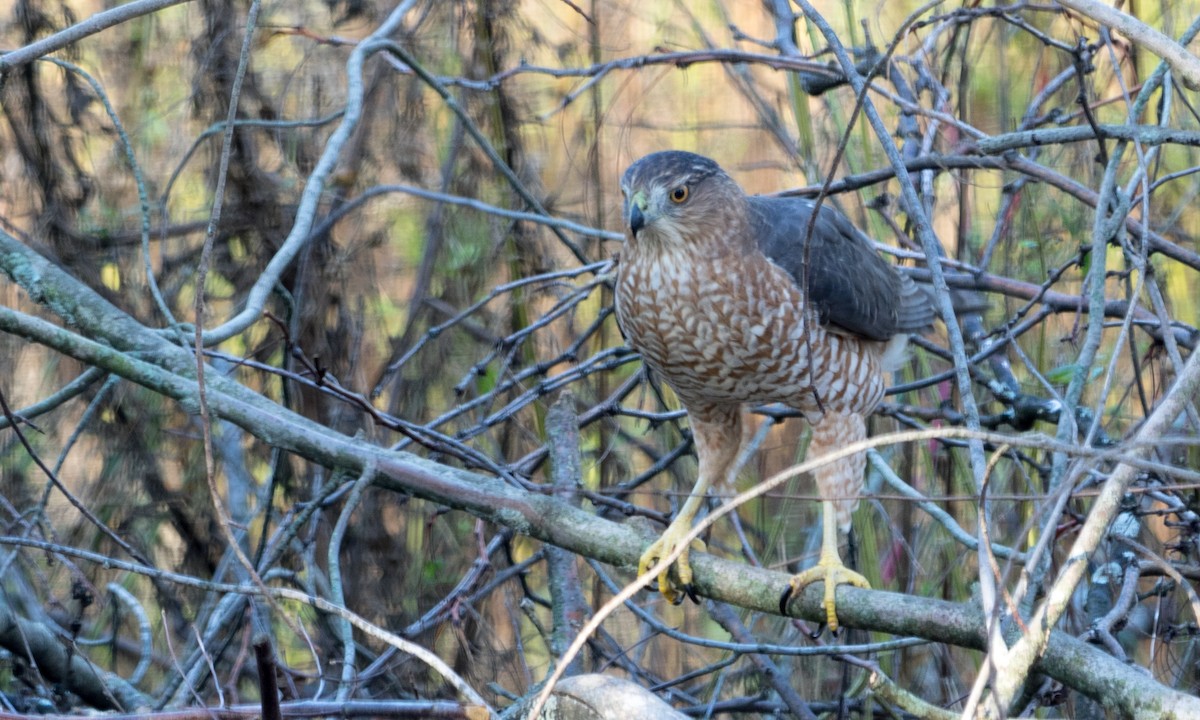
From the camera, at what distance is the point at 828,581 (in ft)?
8.61

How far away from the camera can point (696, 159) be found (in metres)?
2.98

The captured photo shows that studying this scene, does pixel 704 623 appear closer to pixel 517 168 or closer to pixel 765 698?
pixel 765 698

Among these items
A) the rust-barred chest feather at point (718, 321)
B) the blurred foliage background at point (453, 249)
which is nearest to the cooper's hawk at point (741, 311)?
the rust-barred chest feather at point (718, 321)

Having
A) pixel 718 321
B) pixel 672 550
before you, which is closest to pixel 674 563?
pixel 672 550

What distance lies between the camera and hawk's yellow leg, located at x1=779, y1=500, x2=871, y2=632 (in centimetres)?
244

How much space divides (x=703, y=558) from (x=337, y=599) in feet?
2.81

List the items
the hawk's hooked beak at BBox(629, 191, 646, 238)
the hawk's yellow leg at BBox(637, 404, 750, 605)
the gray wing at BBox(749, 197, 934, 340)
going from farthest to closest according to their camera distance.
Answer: the hawk's yellow leg at BBox(637, 404, 750, 605) < the gray wing at BBox(749, 197, 934, 340) < the hawk's hooked beak at BBox(629, 191, 646, 238)

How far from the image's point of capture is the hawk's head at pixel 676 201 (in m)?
2.80

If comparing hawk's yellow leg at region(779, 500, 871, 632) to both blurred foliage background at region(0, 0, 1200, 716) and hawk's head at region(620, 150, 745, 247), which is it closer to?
blurred foliage background at region(0, 0, 1200, 716)

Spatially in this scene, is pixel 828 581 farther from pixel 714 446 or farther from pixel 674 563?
pixel 714 446

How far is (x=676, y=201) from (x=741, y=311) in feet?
1.07

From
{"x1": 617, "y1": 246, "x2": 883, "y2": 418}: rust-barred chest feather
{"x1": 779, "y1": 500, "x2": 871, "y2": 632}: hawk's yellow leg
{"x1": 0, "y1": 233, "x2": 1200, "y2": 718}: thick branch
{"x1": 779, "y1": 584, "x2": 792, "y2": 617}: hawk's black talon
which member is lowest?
{"x1": 779, "y1": 500, "x2": 871, "y2": 632}: hawk's yellow leg

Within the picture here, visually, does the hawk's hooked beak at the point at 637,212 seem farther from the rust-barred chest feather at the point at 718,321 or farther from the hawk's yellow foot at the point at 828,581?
the hawk's yellow foot at the point at 828,581

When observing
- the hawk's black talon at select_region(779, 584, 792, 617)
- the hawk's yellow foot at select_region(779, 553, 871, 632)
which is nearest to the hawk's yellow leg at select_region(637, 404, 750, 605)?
the hawk's yellow foot at select_region(779, 553, 871, 632)
